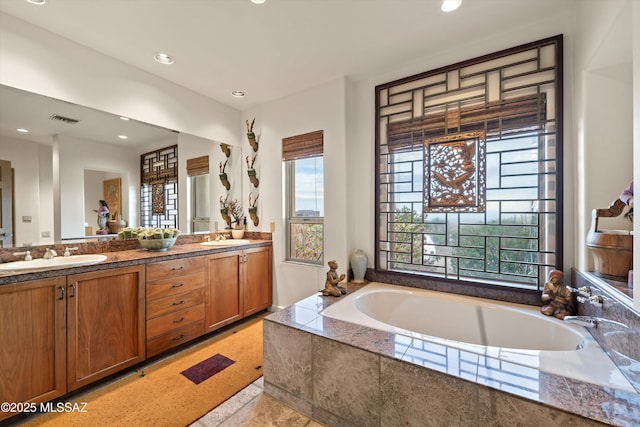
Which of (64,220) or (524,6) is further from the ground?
(524,6)

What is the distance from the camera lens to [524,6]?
68.8 inches

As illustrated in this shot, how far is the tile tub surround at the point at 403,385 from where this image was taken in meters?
1.00

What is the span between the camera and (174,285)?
2.28 m

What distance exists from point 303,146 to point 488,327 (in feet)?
7.64

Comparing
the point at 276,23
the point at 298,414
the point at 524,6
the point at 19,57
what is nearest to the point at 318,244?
the point at 298,414

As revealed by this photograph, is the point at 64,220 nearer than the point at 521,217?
No

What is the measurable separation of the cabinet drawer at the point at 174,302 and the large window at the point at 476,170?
69.5 inches

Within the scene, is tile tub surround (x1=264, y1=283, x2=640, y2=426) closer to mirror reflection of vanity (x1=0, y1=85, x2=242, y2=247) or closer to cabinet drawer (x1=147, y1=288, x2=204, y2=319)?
cabinet drawer (x1=147, y1=288, x2=204, y2=319)

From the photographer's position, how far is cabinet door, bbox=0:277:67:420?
4.87 feet

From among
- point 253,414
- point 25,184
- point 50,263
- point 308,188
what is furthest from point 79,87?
point 253,414

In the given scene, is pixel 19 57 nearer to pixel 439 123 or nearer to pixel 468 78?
pixel 439 123

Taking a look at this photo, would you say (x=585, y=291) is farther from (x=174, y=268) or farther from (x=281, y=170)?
(x=174, y=268)

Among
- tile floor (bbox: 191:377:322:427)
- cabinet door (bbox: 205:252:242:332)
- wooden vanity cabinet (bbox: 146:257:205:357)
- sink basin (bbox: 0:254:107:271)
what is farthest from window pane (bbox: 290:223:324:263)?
sink basin (bbox: 0:254:107:271)

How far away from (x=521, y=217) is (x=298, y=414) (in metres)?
2.08
